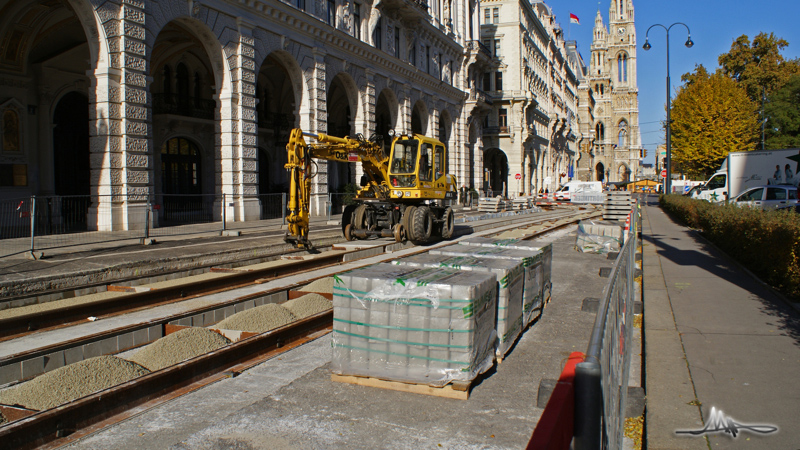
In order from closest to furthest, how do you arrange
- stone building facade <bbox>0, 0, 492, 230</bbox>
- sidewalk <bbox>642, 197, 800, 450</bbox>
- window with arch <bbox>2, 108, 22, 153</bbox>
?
1. sidewalk <bbox>642, 197, 800, 450</bbox>
2. stone building facade <bbox>0, 0, 492, 230</bbox>
3. window with arch <bbox>2, 108, 22, 153</bbox>

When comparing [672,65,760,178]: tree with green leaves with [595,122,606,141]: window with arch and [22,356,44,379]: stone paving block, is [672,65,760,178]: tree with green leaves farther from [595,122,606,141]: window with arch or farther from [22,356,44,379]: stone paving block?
[595,122,606,141]: window with arch

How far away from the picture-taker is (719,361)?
19.5ft

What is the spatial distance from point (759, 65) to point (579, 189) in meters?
20.6

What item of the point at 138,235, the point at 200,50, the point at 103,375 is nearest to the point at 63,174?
the point at 200,50

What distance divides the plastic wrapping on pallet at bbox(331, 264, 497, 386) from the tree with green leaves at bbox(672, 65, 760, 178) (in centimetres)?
4455

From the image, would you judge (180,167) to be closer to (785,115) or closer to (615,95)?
(785,115)

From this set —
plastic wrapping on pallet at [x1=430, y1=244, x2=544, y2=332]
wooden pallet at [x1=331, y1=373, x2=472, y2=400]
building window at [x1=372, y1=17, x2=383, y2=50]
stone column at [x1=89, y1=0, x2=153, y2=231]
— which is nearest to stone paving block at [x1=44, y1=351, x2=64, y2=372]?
wooden pallet at [x1=331, y1=373, x2=472, y2=400]

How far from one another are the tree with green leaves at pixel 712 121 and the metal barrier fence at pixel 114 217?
120 feet

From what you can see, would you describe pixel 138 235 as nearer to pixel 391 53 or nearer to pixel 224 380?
pixel 224 380

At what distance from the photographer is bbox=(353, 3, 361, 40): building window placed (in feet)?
99.3

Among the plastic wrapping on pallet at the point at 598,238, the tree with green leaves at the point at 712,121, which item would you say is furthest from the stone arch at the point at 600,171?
the plastic wrapping on pallet at the point at 598,238

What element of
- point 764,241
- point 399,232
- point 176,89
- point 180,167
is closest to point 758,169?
point 764,241

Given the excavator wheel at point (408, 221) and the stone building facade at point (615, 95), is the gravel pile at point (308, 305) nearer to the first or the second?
the excavator wheel at point (408, 221)

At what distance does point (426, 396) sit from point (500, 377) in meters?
0.99
